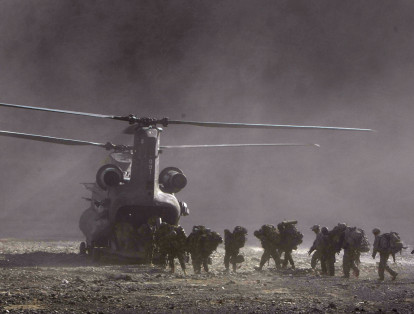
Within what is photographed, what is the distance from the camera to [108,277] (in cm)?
1304

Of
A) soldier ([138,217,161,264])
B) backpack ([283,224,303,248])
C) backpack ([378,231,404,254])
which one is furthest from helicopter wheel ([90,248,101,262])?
backpack ([378,231,404,254])

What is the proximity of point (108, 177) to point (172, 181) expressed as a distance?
7.85 ft

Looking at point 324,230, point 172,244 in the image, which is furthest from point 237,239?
point 324,230

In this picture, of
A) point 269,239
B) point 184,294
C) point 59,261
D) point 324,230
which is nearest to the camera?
point 184,294

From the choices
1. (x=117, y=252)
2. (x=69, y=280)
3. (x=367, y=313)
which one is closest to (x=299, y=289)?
(x=367, y=313)

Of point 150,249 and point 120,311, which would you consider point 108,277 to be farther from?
point 120,311

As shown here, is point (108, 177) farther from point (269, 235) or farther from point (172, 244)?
point (269, 235)

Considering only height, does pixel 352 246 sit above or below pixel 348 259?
above

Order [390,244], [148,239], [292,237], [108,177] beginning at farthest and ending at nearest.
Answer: [108,177]
[148,239]
[292,237]
[390,244]

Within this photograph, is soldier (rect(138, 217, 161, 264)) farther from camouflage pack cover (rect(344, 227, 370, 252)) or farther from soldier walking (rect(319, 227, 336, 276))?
camouflage pack cover (rect(344, 227, 370, 252))

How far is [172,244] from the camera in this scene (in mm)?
15242

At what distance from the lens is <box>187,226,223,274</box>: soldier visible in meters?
15.2

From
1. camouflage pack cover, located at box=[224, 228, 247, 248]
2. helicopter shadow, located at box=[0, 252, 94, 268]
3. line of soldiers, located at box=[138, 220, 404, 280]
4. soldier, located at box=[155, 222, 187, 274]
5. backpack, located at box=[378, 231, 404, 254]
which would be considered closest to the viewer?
backpack, located at box=[378, 231, 404, 254]

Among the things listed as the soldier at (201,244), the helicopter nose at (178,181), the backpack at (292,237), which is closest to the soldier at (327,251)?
the backpack at (292,237)
